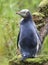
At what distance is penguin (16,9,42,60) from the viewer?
355cm

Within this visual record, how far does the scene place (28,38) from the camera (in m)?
3.56

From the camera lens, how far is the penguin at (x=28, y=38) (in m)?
3.55

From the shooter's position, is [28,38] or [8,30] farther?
[8,30]

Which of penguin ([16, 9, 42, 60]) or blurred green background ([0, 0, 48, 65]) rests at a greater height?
blurred green background ([0, 0, 48, 65])

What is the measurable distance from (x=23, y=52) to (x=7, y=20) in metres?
1.37

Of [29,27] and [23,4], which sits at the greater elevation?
[23,4]

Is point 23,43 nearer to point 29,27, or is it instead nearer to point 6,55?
point 29,27

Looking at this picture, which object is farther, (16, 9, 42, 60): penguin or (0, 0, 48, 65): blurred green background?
(0, 0, 48, 65): blurred green background

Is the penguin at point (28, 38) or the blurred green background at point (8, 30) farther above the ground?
the blurred green background at point (8, 30)

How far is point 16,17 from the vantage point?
5102mm

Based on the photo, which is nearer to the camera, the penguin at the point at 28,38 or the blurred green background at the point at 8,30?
the penguin at the point at 28,38

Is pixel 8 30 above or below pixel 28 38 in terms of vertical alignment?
above

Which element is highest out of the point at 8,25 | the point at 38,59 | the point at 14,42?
the point at 8,25

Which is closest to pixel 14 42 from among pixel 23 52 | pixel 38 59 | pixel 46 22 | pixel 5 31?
pixel 5 31
